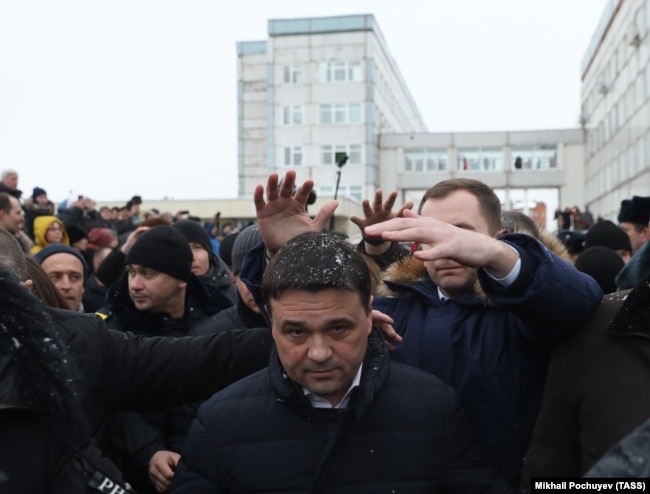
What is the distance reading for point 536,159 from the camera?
1601 inches

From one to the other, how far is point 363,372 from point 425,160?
132ft

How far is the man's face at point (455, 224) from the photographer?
2.31 meters

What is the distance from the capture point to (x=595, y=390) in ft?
6.28

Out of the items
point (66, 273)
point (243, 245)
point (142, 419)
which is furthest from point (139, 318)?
point (66, 273)

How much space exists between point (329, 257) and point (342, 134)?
39.7 meters

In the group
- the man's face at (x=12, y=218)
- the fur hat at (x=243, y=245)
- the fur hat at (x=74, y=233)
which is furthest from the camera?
the fur hat at (x=74, y=233)

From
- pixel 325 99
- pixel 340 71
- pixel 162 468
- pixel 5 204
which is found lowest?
pixel 162 468

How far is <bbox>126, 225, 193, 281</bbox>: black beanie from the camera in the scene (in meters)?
3.60

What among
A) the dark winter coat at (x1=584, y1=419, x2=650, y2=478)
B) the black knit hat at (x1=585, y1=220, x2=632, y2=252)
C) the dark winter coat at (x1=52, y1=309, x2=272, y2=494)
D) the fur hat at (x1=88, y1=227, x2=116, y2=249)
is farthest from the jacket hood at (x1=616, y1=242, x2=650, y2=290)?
the fur hat at (x1=88, y1=227, x2=116, y2=249)

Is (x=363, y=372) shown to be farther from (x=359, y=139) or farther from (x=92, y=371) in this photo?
(x=359, y=139)

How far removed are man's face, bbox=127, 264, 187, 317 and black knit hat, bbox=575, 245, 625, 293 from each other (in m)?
2.85

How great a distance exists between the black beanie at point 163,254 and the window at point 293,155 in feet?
125

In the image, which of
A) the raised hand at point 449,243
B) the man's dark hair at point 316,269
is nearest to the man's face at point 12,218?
the man's dark hair at point 316,269

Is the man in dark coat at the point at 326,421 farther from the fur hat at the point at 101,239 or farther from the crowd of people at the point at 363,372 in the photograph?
the fur hat at the point at 101,239
